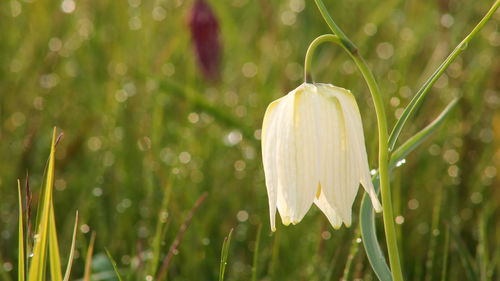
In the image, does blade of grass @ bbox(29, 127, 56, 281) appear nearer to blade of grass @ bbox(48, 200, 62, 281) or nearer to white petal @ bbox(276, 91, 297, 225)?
blade of grass @ bbox(48, 200, 62, 281)

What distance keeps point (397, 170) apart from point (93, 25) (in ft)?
4.17

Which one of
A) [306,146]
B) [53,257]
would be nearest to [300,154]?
[306,146]

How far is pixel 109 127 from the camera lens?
162cm

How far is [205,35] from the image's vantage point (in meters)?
1.80

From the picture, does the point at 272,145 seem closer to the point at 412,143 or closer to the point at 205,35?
the point at 412,143

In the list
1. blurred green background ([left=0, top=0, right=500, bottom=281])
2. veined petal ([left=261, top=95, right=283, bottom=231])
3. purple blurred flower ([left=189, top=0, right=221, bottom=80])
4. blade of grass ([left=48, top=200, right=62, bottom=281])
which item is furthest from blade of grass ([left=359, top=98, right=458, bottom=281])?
purple blurred flower ([left=189, top=0, right=221, bottom=80])

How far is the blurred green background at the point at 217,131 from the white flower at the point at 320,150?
28cm

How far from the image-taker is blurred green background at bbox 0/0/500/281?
1.33m

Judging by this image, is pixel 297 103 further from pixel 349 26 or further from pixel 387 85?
pixel 349 26

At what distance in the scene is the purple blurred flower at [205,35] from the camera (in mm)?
1764

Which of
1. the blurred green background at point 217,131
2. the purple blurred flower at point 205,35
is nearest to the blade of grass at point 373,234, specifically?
the blurred green background at point 217,131

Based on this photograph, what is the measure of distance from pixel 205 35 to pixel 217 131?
290 mm

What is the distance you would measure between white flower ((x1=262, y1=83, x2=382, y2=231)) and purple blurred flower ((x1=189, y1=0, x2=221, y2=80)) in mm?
1043

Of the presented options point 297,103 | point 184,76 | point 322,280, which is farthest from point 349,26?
point 297,103
